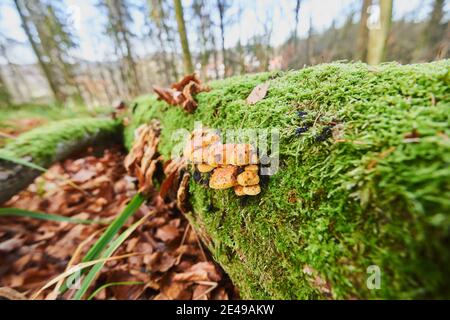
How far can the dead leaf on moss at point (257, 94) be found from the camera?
1.38m

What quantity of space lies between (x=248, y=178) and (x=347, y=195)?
0.41 meters

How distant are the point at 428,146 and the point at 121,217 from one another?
188 centimetres

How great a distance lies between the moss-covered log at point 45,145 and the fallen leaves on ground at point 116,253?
0.28 metres

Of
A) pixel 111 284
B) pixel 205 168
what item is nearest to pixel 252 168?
pixel 205 168

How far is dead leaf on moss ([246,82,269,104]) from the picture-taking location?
138 cm

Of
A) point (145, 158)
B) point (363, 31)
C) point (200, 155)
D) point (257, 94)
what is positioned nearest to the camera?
point (200, 155)

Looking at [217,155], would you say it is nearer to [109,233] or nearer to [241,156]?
[241,156]

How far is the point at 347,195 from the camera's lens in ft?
2.40

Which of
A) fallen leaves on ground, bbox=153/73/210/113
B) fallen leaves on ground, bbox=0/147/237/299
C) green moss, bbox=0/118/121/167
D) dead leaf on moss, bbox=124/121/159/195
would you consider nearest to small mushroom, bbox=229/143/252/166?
fallen leaves on ground, bbox=0/147/237/299

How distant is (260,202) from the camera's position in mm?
1059

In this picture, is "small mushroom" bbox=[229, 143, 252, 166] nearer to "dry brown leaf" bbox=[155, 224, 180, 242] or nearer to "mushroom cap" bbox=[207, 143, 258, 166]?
"mushroom cap" bbox=[207, 143, 258, 166]

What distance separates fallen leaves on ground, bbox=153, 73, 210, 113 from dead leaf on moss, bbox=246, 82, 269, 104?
1.90ft

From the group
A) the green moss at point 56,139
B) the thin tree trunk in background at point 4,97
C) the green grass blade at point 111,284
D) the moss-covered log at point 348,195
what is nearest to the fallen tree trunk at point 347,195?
the moss-covered log at point 348,195
